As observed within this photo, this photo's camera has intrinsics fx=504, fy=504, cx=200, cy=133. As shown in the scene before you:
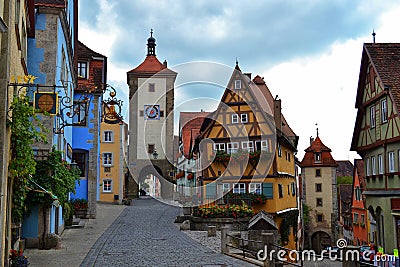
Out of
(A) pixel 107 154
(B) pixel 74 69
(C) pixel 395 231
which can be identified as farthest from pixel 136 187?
(C) pixel 395 231

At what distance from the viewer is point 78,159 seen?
26.3m

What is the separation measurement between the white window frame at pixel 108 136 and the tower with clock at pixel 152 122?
8078 millimetres

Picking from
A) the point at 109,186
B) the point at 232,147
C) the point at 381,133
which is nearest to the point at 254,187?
the point at 232,147

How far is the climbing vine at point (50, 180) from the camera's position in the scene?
1493 centimetres

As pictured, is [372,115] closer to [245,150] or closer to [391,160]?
[391,160]

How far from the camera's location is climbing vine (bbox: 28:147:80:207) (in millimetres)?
14930

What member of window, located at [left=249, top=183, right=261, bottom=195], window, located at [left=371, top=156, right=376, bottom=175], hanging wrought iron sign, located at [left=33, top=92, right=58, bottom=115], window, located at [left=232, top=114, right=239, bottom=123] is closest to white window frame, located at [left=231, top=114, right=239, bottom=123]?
window, located at [left=232, top=114, right=239, bottom=123]

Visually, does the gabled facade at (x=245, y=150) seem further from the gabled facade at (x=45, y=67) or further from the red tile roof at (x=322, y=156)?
the red tile roof at (x=322, y=156)

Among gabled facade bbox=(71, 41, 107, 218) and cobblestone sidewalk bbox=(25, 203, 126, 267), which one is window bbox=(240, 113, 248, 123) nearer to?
gabled facade bbox=(71, 41, 107, 218)

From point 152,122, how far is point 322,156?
18180 mm

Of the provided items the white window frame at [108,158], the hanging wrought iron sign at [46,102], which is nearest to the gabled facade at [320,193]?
the white window frame at [108,158]

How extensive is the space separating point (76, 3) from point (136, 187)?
33315 millimetres

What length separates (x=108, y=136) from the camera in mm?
43844

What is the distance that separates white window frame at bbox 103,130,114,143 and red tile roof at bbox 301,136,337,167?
1973 centimetres
